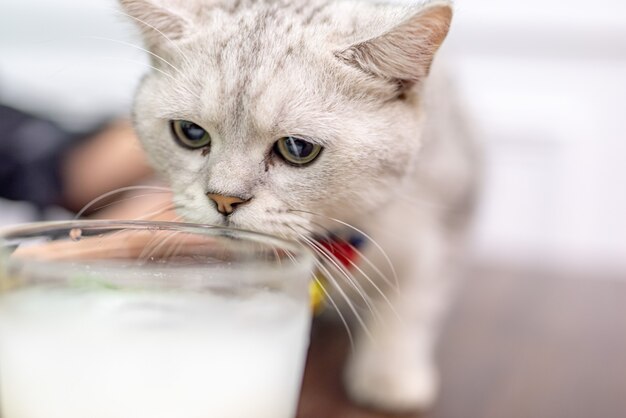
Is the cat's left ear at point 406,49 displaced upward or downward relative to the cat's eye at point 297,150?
upward

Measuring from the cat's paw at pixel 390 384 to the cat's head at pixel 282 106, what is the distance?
223mm

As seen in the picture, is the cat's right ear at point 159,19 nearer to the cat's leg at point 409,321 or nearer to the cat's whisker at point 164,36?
the cat's whisker at point 164,36

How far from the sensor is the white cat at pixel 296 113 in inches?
25.8

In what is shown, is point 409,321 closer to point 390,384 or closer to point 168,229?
point 390,384

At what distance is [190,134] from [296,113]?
0.42ft

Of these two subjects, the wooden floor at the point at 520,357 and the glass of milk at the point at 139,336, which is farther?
the wooden floor at the point at 520,357

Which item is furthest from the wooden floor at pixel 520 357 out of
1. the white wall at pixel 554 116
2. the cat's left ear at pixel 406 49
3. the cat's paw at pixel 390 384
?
the white wall at pixel 554 116

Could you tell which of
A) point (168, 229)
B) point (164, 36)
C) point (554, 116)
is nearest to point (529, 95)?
point (554, 116)

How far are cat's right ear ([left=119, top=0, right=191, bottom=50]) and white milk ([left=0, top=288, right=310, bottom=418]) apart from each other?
0.38 metres

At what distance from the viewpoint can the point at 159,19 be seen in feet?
2.37

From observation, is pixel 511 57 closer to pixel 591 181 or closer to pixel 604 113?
pixel 604 113

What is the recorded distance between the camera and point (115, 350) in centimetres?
41

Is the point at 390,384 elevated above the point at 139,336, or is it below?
below

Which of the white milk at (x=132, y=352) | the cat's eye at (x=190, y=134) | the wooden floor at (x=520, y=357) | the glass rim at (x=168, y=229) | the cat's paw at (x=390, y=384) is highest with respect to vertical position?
the cat's eye at (x=190, y=134)
